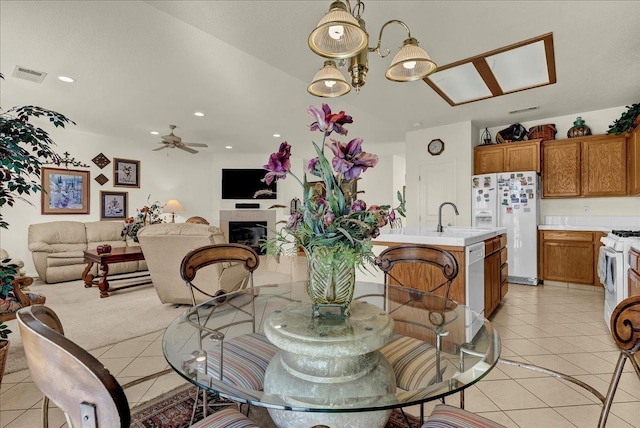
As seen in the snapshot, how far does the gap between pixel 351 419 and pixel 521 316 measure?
2979 mm

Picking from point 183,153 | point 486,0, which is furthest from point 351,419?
point 183,153

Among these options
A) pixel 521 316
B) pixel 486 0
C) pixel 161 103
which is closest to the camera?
pixel 486 0

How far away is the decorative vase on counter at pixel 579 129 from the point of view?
4438 mm

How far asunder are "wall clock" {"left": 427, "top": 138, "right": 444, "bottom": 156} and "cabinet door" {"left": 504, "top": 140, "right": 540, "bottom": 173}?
954mm

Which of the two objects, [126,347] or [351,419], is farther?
[126,347]

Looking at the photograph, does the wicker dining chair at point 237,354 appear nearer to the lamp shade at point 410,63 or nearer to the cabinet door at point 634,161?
the lamp shade at point 410,63

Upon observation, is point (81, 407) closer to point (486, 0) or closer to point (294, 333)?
point (294, 333)

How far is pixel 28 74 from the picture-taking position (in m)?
3.47

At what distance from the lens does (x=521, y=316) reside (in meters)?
3.18

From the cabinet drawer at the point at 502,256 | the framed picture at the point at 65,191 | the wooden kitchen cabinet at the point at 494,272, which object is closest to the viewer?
the wooden kitchen cabinet at the point at 494,272

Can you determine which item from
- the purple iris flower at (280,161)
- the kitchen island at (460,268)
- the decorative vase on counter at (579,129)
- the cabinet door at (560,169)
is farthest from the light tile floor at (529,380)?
the decorative vase on counter at (579,129)

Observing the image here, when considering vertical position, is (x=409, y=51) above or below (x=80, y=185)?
above

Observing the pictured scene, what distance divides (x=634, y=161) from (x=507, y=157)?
4.61 feet

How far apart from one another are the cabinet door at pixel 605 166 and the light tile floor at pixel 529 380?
206cm
